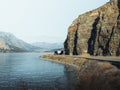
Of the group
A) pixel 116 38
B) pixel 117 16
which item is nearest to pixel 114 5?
pixel 117 16

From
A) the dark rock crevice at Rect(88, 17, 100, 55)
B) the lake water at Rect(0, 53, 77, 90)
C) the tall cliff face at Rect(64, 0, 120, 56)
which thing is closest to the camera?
the lake water at Rect(0, 53, 77, 90)

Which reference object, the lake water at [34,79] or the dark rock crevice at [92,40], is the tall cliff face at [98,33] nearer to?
the dark rock crevice at [92,40]

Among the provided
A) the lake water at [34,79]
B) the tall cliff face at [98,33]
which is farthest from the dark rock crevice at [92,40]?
the lake water at [34,79]

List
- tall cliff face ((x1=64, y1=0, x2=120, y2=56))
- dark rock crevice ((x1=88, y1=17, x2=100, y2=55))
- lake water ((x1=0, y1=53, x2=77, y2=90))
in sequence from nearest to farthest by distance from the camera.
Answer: lake water ((x1=0, y1=53, x2=77, y2=90)), tall cliff face ((x1=64, y1=0, x2=120, y2=56)), dark rock crevice ((x1=88, y1=17, x2=100, y2=55))

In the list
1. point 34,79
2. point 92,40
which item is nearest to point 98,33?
point 92,40

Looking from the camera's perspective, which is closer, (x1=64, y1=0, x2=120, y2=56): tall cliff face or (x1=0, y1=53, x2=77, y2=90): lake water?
(x1=0, y1=53, x2=77, y2=90): lake water

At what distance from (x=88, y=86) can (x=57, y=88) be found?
10.8m

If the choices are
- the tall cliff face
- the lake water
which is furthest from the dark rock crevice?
the lake water

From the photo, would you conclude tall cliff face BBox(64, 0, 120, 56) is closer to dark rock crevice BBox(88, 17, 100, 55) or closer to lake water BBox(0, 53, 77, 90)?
dark rock crevice BBox(88, 17, 100, 55)

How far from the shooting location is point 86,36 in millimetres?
115688

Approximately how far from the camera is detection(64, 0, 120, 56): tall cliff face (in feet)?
294

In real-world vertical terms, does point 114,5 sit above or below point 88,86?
above

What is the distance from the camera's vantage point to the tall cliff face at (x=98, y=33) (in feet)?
294

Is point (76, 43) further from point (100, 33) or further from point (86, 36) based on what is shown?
point (100, 33)
